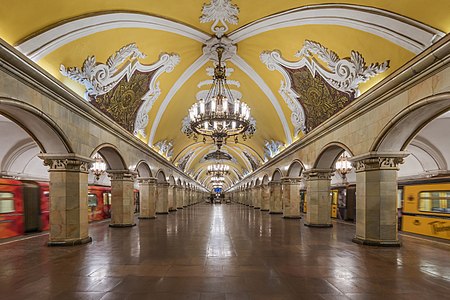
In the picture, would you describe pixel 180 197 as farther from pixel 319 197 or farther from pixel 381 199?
pixel 381 199

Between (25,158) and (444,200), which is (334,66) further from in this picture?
(25,158)

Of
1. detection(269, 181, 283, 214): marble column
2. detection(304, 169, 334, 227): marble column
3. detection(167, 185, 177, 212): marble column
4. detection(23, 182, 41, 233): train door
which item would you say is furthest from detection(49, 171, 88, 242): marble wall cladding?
detection(167, 185, 177, 212): marble column

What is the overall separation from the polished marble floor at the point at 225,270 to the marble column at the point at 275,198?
11.4m

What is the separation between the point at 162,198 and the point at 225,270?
1504 centimetres

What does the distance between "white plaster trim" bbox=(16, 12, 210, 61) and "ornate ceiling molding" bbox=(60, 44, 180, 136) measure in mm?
764

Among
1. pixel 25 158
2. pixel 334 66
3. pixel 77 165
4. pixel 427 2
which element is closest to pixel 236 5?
pixel 334 66

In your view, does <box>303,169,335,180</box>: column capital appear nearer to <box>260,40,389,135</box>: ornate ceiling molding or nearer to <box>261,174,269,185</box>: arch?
<box>260,40,389,135</box>: ornate ceiling molding

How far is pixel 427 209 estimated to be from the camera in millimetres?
9188

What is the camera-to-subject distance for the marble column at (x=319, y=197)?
11.3 meters

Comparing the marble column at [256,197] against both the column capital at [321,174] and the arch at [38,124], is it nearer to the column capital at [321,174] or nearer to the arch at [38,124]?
the column capital at [321,174]

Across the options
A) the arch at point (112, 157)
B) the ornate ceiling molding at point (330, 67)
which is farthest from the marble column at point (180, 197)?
the ornate ceiling molding at point (330, 67)

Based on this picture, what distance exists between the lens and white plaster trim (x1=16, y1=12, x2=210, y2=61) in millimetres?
5910

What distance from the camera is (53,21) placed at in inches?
231

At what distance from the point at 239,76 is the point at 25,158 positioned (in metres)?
11.6
